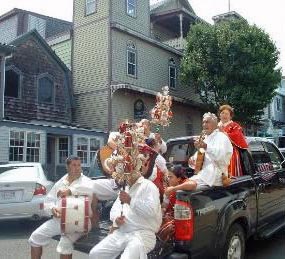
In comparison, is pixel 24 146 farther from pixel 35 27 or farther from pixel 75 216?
pixel 75 216

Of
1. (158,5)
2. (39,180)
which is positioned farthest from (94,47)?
(39,180)

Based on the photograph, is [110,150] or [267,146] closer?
[110,150]

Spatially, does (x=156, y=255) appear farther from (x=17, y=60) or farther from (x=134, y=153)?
(x=17, y=60)

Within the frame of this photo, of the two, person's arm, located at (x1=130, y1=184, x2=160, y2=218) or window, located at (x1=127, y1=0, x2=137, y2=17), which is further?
window, located at (x1=127, y1=0, x2=137, y2=17)

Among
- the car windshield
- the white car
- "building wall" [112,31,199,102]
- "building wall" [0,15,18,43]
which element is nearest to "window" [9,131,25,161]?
"building wall" [112,31,199,102]

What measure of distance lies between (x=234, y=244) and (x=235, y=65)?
18.6 meters

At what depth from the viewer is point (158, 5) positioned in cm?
2853

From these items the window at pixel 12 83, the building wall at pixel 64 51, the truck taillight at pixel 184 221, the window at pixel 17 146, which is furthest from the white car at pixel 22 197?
the building wall at pixel 64 51

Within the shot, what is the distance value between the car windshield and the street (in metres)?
1.14

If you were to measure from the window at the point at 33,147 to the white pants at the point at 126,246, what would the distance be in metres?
→ 13.7

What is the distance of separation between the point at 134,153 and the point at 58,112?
17.6 metres

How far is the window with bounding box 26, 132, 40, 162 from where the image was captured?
1741 cm

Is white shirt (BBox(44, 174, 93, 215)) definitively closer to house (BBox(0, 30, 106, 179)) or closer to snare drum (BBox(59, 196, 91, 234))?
snare drum (BBox(59, 196, 91, 234))

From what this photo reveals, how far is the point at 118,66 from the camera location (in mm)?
21172
